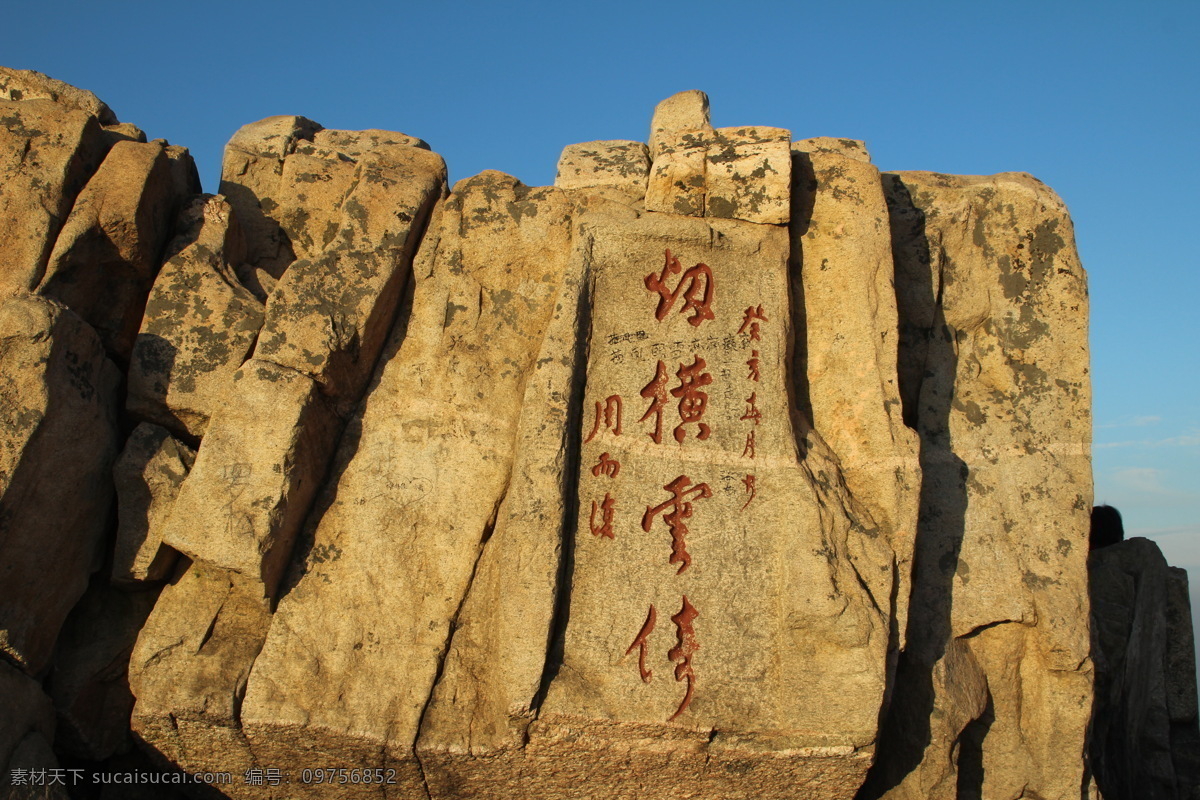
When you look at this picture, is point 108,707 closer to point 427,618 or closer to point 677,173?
point 427,618

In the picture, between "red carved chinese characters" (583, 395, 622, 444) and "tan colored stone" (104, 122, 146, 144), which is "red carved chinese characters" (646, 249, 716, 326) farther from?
"tan colored stone" (104, 122, 146, 144)

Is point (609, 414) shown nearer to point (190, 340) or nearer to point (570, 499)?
point (570, 499)

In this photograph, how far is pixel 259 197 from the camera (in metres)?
7.96

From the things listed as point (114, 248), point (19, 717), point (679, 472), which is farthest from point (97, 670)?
point (679, 472)

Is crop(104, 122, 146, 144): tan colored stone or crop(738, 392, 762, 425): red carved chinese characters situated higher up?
crop(104, 122, 146, 144): tan colored stone

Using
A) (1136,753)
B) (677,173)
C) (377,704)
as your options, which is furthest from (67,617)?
(1136,753)

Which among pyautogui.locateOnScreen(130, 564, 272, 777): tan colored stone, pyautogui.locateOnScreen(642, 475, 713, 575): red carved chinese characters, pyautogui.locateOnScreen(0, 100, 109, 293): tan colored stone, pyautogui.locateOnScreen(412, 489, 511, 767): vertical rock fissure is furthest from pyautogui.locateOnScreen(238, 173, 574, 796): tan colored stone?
pyautogui.locateOnScreen(0, 100, 109, 293): tan colored stone

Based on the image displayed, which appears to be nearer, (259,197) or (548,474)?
(548,474)

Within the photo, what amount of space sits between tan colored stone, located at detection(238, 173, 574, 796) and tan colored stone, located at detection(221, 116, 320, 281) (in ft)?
4.64

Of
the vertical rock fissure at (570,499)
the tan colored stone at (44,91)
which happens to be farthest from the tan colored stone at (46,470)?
the vertical rock fissure at (570,499)

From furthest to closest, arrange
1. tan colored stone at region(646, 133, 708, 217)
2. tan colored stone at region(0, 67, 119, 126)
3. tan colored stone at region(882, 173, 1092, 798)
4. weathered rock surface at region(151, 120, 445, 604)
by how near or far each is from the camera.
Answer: tan colored stone at region(0, 67, 119, 126), tan colored stone at region(646, 133, 708, 217), tan colored stone at region(882, 173, 1092, 798), weathered rock surface at region(151, 120, 445, 604)

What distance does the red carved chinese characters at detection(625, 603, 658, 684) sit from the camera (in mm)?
5977

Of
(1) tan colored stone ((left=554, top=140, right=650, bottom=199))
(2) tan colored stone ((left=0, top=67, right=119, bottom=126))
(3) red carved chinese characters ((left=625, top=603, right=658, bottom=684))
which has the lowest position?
(3) red carved chinese characters ((left=625, top=603, right=658, bottom=684))

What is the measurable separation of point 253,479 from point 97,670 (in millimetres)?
1592
